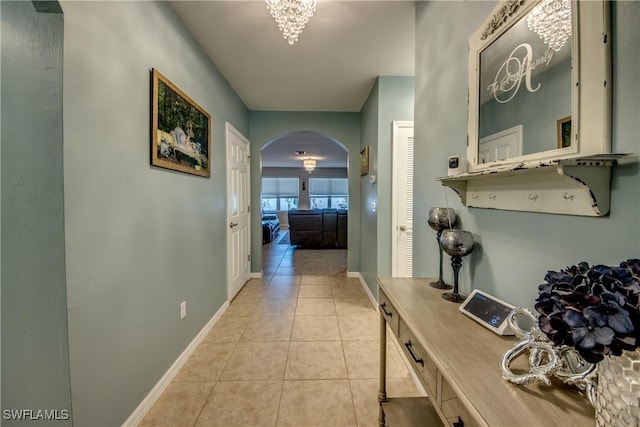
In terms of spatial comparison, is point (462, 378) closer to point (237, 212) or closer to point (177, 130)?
point (177, 130)

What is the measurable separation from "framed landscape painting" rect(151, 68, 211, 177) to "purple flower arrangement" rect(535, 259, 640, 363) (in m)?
1.86

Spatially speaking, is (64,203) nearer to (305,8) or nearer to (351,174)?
(305,8)

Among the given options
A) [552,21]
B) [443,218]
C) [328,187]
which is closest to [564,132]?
[552,21]

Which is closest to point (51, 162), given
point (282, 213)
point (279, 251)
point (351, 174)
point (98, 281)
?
point (98, 281)

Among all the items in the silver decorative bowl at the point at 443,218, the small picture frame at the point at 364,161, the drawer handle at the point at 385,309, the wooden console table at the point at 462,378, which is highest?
the small picture frame at the point at 364,161

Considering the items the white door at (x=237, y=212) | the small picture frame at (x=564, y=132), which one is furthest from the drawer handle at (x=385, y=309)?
the white door at (x=237, y=212)

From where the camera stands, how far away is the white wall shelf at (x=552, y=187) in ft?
2.01

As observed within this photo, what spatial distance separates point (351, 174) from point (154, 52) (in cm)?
287

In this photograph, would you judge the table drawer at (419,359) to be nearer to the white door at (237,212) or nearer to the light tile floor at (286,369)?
the light tile floor at (286,369)

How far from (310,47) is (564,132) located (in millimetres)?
2097

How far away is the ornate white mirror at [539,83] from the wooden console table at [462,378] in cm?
57

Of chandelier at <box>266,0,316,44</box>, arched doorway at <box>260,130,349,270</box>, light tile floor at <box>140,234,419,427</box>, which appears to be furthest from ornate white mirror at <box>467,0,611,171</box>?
arched doorway at <box>260,130,349,270</box>

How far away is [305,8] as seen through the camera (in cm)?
148

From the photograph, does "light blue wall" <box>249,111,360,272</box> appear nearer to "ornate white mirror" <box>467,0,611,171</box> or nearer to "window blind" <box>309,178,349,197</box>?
"ornate white mirror" <box>467,0,611,171</box>
